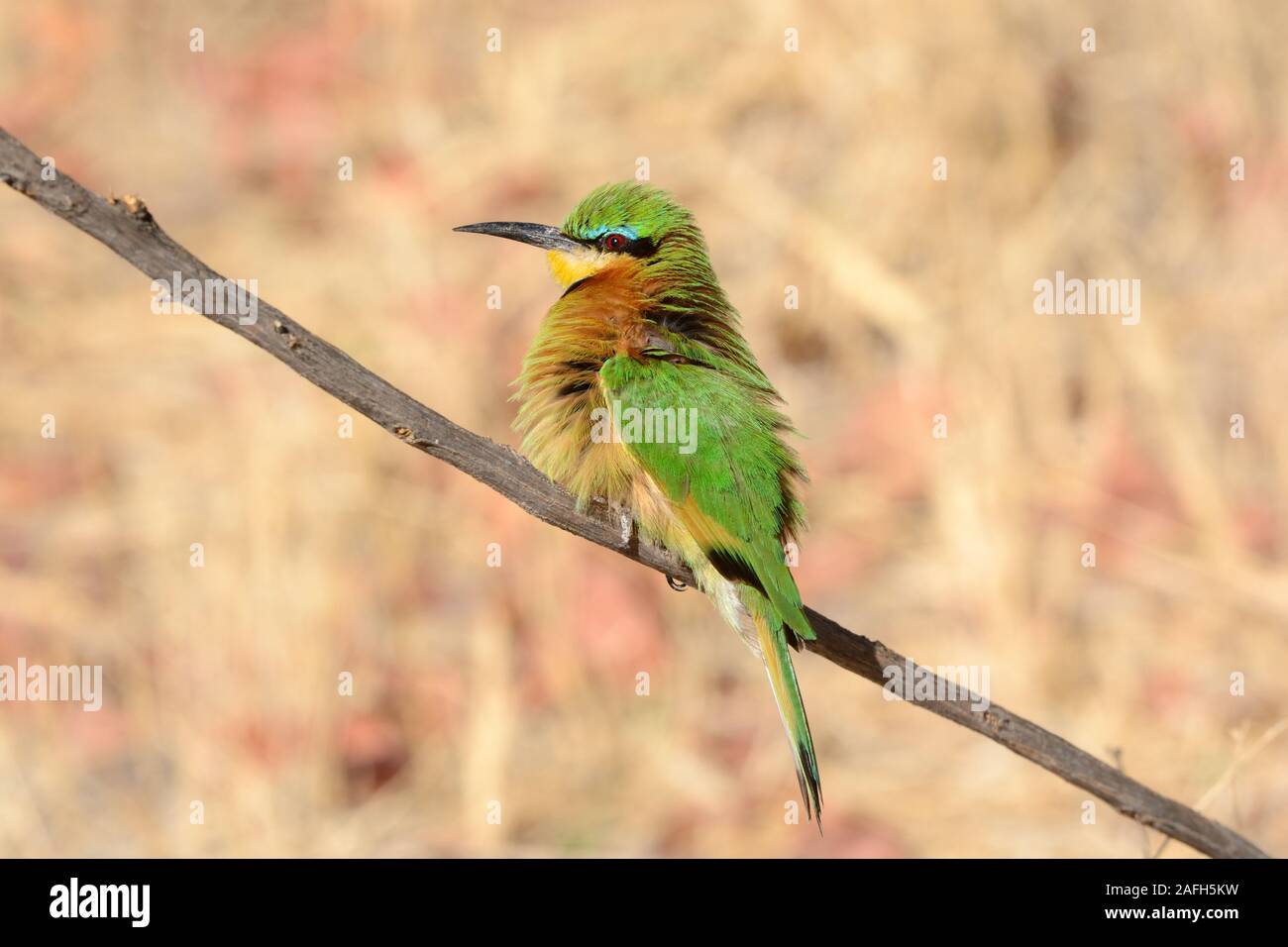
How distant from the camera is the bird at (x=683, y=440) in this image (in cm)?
237

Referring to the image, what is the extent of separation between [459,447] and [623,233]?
49.7 inches

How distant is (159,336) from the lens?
19.2ft

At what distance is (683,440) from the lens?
244cm

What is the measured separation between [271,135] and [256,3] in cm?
121

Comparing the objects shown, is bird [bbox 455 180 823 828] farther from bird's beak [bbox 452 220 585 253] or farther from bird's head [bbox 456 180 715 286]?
bird's beak [bbox 452 220 585 253]

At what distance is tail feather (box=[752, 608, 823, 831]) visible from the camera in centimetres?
218

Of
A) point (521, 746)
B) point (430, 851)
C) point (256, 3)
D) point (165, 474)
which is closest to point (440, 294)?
point (165, 474)

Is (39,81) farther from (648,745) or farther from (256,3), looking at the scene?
(648,745)
